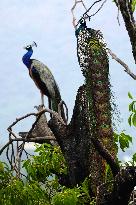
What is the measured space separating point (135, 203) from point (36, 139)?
2.76m

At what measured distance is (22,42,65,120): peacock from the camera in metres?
9.51

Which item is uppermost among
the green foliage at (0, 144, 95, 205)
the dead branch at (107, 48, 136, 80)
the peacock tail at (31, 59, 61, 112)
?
the peacock tail at (31, 59, 61, 112)

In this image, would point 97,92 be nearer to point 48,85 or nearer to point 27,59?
point 48,85

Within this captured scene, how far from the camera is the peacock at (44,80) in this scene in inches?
374

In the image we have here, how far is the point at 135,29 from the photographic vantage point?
5.08 m

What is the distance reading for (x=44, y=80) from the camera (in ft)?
32.6

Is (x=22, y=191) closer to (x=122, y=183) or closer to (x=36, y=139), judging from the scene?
(x=122, y=183)

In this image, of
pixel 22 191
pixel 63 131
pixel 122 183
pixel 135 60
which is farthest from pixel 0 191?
pixel 135 60

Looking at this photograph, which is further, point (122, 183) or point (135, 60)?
point (135, 60)

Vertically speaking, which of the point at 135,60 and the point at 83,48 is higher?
the point at 83,48

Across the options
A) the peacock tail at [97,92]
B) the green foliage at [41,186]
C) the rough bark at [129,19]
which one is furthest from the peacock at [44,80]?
the rough bark at [129,19]

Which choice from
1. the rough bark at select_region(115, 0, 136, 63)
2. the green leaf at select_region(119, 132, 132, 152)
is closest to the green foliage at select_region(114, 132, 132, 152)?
the green leaf at select_region(119, 132, 132, 152)

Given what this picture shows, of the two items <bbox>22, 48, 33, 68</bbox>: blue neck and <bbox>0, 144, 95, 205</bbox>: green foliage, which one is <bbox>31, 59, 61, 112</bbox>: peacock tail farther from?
<bbox>0, 144, 95, 205</bbox>: green foliage

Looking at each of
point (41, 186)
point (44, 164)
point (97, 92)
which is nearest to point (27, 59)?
point (44, 164)
